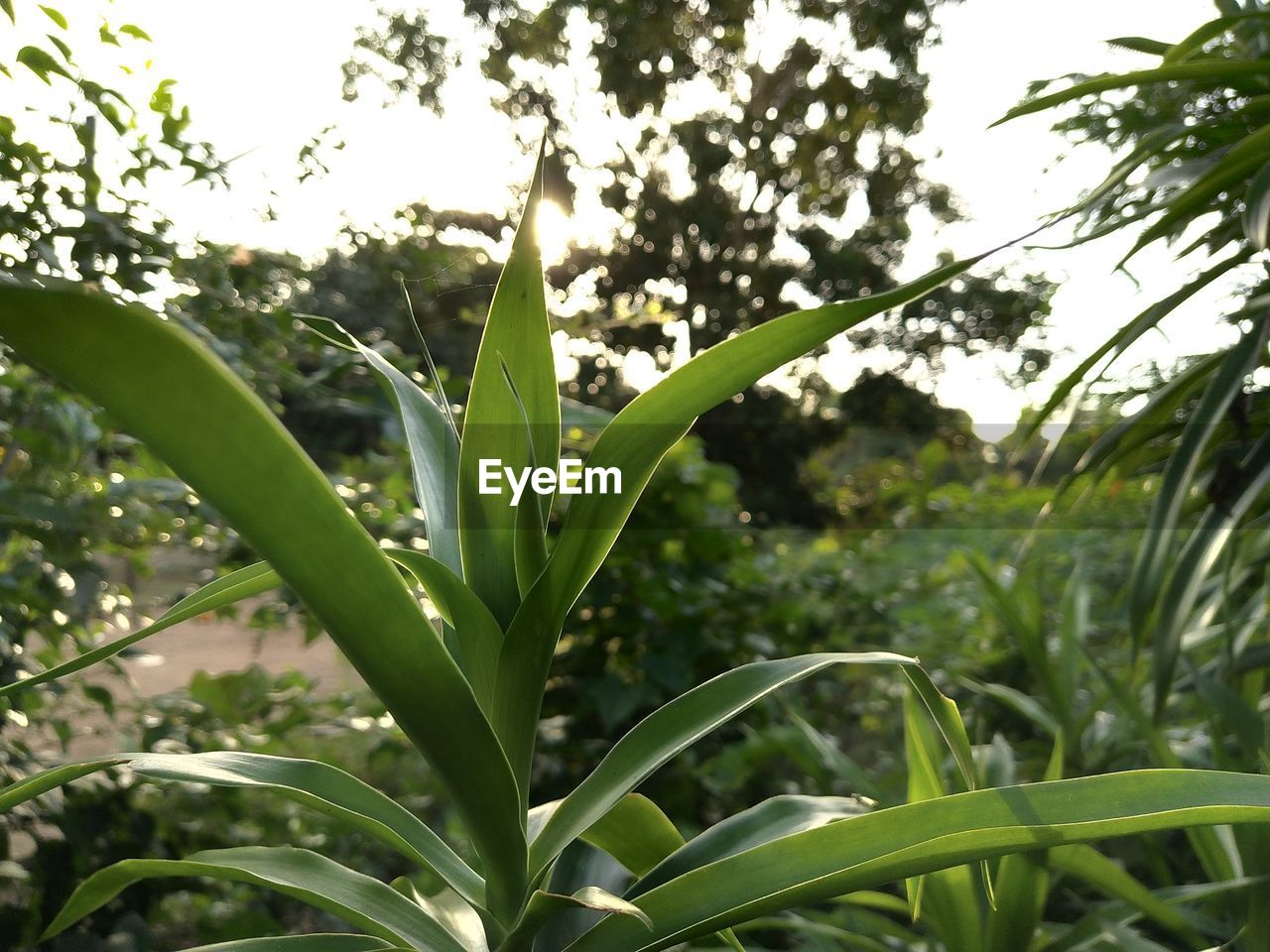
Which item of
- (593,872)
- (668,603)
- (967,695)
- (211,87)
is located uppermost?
(211,87)

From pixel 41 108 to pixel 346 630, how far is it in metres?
0.63

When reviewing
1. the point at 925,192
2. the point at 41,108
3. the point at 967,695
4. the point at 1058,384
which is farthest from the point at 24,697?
the point at 925,192

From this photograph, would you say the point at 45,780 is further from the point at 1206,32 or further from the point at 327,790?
the point at 1206,32

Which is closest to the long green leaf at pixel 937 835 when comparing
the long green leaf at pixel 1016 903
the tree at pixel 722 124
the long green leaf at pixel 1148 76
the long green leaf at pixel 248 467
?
the long green leaf at pixel 248 467

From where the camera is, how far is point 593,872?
1.26ft

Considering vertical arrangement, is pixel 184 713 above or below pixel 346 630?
above

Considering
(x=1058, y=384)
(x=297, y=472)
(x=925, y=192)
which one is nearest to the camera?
(x=297, y=472)

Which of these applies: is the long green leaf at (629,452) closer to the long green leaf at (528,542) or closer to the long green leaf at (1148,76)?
the long green leaf at (528,542)

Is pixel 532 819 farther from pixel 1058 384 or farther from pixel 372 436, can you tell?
pixel 372 436

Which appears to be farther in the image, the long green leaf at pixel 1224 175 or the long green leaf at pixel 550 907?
the long green leaf at pixel 1224 175

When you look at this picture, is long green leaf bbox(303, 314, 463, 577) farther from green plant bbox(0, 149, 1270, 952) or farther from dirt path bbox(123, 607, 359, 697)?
dirt path bbox(123, 607, 359, 697)

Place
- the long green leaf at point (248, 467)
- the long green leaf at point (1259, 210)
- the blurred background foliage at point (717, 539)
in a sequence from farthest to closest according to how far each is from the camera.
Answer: the blurred background foliage at point (717, 539) → the long green leaf at point (1259, 210) → the long green leaf at point (248, 467)

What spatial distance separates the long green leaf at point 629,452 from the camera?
278mm

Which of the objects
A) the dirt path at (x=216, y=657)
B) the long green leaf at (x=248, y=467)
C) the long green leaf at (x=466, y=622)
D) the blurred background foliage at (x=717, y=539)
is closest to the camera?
the long green leaf at (x=248, y=467)
